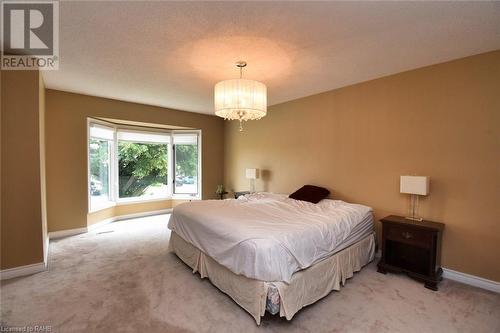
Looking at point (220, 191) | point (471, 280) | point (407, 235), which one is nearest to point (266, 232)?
point (407, 235)

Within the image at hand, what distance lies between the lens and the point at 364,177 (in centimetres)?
345

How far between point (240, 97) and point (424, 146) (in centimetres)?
240

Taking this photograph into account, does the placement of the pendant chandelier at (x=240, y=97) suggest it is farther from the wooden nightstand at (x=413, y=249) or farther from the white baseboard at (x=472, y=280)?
the white baseboard at (x=472, y=280)

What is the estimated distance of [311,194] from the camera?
12.3 feet

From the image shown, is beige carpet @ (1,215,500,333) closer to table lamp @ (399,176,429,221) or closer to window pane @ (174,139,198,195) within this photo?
table lamp @ (399,176,429,221)

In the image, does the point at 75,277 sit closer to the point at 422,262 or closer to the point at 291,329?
the point at 291,329

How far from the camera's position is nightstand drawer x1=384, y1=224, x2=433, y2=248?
253 cm

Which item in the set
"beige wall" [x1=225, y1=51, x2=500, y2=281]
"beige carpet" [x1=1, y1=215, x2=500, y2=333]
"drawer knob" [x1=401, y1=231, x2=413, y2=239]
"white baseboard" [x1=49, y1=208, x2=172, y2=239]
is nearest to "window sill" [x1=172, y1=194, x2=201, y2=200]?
"white baseboard" [x1=49, y1=208, x2=172, y2=239]

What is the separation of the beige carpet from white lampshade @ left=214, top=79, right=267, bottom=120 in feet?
6.47

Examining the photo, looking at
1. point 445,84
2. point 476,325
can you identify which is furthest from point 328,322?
point 445,84

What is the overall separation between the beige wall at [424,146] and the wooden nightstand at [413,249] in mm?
266

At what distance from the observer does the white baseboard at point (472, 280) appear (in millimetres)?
2452

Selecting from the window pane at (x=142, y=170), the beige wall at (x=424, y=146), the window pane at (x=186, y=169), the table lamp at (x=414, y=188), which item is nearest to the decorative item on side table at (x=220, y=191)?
the window pane at (x=186, y=169)

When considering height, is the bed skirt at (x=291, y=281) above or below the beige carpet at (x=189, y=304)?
above
